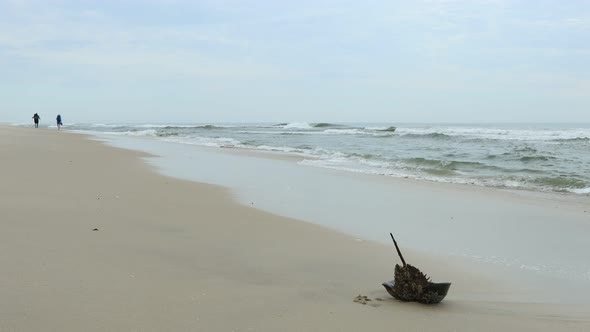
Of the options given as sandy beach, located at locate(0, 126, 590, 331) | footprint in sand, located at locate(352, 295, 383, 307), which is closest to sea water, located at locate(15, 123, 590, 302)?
sandy beach, located at locate(0, 126, 590, 331)

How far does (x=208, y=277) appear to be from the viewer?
3414 millimetres

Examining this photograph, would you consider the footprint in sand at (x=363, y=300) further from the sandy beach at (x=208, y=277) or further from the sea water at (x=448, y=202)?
the sea water at (x=448, y=202)

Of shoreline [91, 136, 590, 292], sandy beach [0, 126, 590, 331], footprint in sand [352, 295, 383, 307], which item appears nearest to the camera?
sandy beach [0, 126, 590, 331]

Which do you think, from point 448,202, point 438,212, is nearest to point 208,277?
point 438,212

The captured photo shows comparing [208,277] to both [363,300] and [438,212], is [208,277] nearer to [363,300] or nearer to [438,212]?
[363,300]

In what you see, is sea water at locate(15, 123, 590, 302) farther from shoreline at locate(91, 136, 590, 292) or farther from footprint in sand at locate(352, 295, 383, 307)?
footprint in sand at locate(352, 295, 383, 307)

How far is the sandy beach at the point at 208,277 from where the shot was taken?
8.84 feet

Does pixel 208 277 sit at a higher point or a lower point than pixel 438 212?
higher

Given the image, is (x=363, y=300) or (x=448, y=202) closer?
(x=363, y=300)

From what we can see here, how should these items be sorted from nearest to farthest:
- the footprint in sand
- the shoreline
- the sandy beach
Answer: the sandy beach, the footprint in sand, the shoreline

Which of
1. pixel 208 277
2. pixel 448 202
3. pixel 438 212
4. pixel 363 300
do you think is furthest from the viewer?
pixel 448 202

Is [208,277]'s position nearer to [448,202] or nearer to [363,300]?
[363,300]

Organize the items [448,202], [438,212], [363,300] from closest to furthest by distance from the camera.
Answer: [363,300]
[438,212]
[448,202]

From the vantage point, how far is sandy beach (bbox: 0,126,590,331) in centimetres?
269
